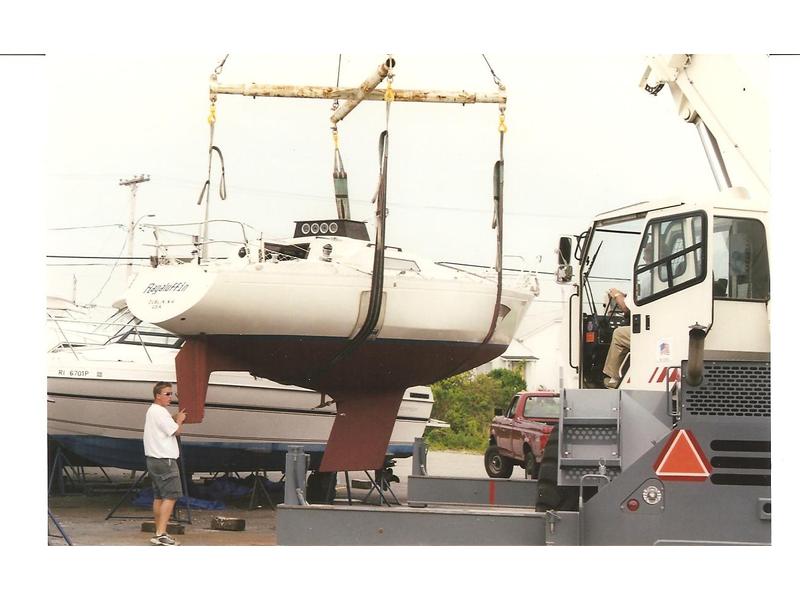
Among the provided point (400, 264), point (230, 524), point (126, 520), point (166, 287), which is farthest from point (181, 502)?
point (400, 264)

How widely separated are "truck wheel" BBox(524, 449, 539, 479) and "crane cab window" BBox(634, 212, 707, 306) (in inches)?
281

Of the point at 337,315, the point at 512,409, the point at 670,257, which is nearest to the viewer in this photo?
the point at 670,257

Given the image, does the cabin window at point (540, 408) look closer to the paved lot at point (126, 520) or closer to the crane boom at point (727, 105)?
the paved lot at point (126, 520)

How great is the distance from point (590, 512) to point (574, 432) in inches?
19.9

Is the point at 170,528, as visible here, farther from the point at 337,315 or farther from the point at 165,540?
the point at 337,315

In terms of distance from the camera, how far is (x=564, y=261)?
802 cm

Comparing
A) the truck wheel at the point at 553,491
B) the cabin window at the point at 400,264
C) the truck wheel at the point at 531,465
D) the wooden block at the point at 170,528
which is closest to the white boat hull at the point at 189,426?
the cabin window at the point at 400,264

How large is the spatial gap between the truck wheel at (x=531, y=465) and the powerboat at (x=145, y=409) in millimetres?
3241

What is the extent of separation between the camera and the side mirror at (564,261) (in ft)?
26.2

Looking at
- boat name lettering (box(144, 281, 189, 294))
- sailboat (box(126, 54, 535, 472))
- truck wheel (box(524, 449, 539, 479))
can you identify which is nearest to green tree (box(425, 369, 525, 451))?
truck wheel (box(524, 449, 539, 479))

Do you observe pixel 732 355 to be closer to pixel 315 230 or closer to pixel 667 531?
pixel 667 531

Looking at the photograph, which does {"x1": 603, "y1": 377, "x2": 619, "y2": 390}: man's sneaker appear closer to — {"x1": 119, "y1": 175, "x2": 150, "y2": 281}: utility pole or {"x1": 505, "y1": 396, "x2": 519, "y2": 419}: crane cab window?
{"x1": 119, "y1": 175, "x2": 150, "y2": 281}: utility pole

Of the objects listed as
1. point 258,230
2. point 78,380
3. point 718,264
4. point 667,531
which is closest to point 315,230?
point 258,230

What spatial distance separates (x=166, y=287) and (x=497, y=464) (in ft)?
25.3
